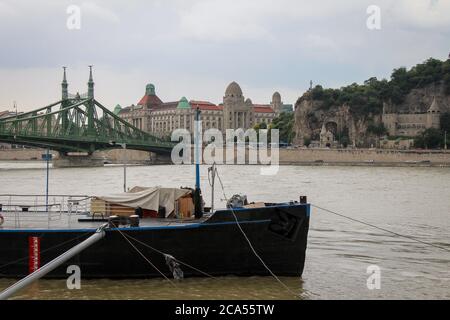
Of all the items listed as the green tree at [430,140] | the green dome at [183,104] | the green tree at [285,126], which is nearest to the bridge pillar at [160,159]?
the green tree at [285,126]

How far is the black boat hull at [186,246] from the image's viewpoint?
13.1 meters

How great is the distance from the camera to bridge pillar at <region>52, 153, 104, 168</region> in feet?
286

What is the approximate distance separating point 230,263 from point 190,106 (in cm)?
15541

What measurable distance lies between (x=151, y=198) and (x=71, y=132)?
77.2 metres

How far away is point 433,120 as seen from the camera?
370 feet

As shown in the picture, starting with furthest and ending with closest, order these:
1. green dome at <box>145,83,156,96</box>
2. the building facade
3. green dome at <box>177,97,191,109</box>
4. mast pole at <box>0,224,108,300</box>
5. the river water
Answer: green dome at <box>145,83,156,96</box> → green dome at <box>177,97,191,109</box> → the building facade → the river water → mast pole at <box>0,224,108,300</box>

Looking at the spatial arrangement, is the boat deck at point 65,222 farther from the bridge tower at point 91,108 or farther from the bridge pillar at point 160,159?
the bridge pillar at point 160,159

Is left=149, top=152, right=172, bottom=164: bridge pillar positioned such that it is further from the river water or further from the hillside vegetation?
the river water

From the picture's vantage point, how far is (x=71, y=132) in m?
89.1

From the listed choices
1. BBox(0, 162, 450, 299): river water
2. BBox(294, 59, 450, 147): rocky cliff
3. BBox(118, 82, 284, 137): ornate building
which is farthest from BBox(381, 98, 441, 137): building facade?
BBox(0, 162, 450, 299): river water

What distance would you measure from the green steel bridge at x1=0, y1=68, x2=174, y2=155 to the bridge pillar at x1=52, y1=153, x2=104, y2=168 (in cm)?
107

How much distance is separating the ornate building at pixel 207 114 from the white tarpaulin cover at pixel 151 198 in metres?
142
